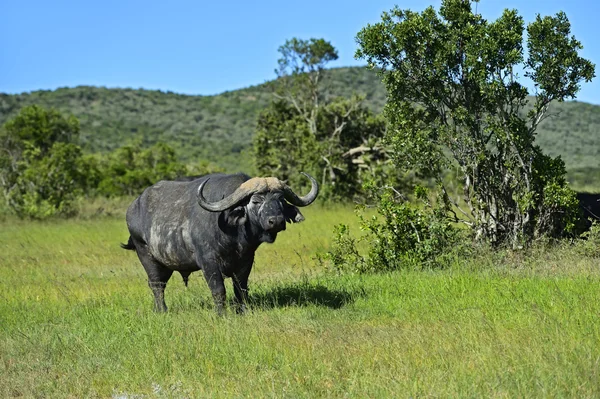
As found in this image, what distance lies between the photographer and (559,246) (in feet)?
39.4

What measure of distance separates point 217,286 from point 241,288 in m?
0.34

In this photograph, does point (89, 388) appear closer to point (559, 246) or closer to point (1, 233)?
point (559, 246)

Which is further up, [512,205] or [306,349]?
[512,205]

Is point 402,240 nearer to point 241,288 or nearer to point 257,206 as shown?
point 241,288

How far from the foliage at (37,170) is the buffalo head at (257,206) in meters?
17.0

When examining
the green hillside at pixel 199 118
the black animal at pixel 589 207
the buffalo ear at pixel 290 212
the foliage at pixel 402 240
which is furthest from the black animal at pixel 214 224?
the green hillside at pixel 199 118

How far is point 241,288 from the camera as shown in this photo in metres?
9.56

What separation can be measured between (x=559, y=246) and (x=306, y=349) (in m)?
6.00

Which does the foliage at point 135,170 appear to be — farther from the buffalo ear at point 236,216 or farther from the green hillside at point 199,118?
the buffalo ear at point 236,216

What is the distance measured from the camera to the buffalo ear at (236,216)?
909cm

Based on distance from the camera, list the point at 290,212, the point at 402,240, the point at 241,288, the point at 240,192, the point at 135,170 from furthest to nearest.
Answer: the point at 135,170
the point at 402,240
the point at 241,288
the point at 290,212
the point at 240,192

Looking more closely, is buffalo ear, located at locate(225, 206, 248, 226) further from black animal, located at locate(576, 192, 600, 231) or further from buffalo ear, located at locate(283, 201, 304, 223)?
black animal, located at locate(576, 192, 600, 231)

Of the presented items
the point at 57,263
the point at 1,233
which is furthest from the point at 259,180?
the point at 1,233

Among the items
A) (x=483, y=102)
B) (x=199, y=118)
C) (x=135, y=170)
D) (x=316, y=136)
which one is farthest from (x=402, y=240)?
(x=199, y=118)
